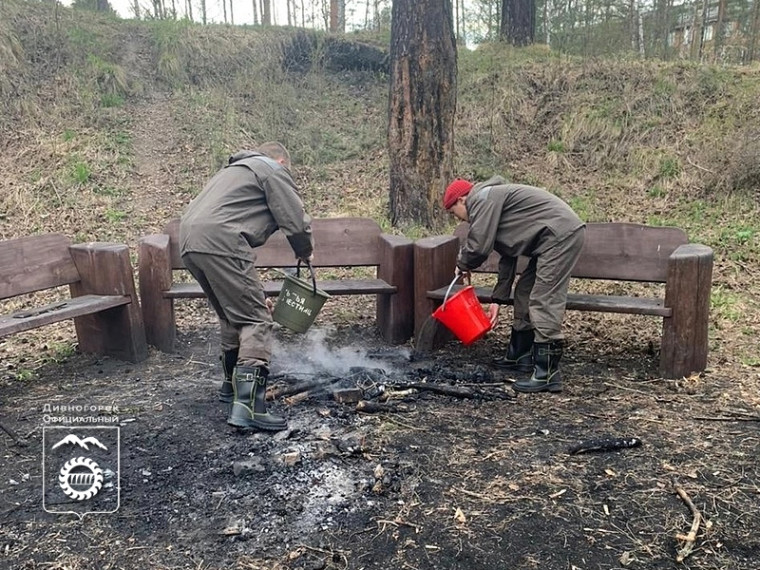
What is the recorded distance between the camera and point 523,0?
13.0 meters

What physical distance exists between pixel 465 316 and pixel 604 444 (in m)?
1.42

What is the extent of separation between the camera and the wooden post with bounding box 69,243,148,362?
531 cm

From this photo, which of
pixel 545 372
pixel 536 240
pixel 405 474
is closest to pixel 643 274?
pixel 536 240

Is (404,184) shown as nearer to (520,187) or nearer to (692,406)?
(520,187)

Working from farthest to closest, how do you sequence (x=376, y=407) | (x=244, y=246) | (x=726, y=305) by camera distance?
(x=726, y=305), (x=376, y=407), (x=244, y=246)

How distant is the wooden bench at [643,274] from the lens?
4812 millimetres

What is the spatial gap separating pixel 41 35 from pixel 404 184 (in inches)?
310

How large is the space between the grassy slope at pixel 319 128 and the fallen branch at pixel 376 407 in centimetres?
406

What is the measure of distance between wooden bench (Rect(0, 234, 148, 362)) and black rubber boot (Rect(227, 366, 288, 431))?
68.3 inches

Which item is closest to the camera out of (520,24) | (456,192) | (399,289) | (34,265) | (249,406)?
(249,406)

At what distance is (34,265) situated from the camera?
516 cm

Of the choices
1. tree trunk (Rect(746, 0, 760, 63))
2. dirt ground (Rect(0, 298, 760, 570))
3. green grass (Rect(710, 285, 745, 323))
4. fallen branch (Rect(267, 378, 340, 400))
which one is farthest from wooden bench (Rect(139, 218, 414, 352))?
tree trunk (Rect(746, 0, 760, 63))

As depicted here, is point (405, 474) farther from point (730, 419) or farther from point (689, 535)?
point (730, 419)

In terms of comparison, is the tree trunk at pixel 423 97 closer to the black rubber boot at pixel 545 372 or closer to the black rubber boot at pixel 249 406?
the black rubber boot at pixel 545 372
